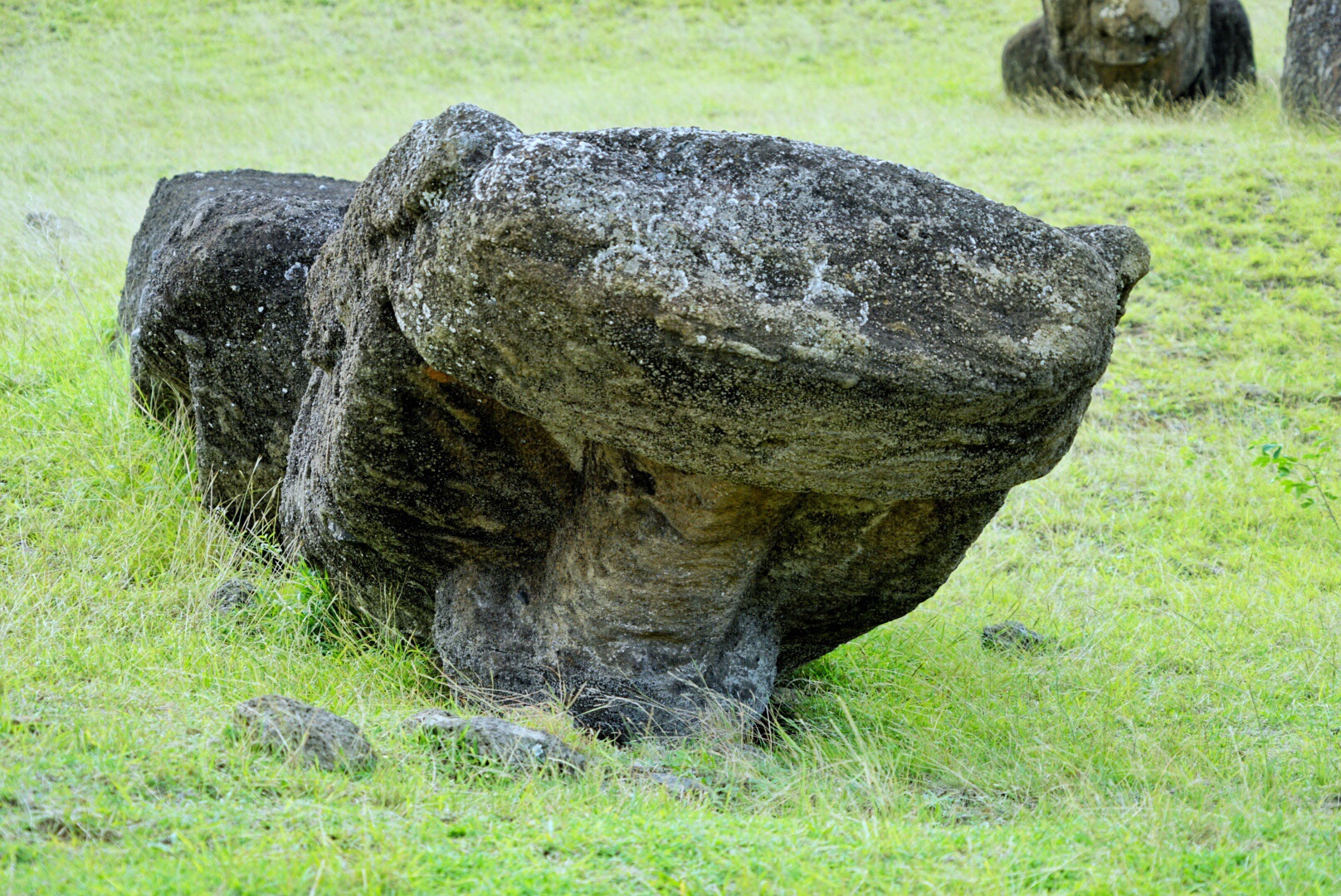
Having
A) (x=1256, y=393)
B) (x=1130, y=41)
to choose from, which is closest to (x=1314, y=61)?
(x=1130, y=41)

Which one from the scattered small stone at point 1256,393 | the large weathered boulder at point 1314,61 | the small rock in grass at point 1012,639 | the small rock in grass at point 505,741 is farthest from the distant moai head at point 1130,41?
the small rock in grass at point 505,741

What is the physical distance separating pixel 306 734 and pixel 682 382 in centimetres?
114

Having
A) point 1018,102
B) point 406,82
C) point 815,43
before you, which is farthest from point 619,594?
point 815,43

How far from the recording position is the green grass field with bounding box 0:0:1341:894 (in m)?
2.32

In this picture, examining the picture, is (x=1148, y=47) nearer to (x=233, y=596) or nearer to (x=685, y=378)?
(x=233, y=596)

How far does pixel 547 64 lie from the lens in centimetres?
1758

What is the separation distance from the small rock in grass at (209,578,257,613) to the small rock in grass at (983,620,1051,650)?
2.72 metres

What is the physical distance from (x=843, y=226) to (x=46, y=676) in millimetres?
2454

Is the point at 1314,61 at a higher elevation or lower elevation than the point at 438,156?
lower

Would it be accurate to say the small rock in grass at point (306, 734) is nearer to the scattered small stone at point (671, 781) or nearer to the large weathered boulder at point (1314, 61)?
the scattered small stone at point (671, 781)

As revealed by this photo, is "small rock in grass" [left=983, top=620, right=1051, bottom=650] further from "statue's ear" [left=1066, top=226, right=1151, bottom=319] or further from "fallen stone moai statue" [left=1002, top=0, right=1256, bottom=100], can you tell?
"fallen stone moai statue" [left=1002, top=0, right=1256, bottom=100]

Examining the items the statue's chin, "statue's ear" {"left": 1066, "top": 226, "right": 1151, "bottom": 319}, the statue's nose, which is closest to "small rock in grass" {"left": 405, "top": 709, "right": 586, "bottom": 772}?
"statue's ear" {"left": 1066, "top": 226, "right": 1151, "bottom": 319}

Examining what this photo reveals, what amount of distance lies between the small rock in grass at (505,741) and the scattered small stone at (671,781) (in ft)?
0.55

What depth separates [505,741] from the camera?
9.41 feet
